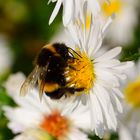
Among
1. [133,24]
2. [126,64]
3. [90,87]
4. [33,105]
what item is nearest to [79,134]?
[33,105]

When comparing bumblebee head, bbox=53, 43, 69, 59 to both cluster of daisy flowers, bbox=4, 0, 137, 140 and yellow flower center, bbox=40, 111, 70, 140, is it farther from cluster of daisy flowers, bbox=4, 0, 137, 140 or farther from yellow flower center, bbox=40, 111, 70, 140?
yellow flower center, bbox=40, 111, 70, 140

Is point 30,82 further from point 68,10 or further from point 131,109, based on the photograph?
point 131,109

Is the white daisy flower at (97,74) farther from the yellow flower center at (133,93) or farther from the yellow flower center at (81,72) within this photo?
the yellow flower center at (133,93)

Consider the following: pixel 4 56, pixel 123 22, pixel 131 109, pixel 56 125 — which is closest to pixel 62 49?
pixel 56 125

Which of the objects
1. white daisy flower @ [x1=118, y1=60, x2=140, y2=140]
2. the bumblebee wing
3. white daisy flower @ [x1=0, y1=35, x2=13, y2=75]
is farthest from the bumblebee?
white daisy flower @ [x1=0, y1=35, x2=13, y2=75]

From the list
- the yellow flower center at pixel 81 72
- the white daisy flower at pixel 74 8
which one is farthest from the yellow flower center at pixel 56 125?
the white daisy flower at pixel 74 8

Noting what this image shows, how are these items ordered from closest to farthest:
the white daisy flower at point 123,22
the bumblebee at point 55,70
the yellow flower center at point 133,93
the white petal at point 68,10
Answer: the white petal at point 68,10
the bumblebee at point 55,70
the yellow flower center at point 133,93
the white daisy flower at point 123,22
